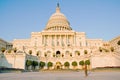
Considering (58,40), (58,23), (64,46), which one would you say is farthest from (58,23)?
(64,46)

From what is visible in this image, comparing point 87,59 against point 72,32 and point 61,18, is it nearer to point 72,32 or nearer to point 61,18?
point 72,32

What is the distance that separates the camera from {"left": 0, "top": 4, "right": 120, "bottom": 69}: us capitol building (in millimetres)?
54278

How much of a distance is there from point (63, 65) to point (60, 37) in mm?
34733

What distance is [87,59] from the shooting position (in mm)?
62125

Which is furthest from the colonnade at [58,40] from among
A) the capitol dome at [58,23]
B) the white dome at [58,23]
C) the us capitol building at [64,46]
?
the white dome at [58,23]

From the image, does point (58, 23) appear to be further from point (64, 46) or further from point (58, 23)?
point (64, 46)

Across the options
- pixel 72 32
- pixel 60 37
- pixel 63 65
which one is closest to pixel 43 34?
pixel 60 37

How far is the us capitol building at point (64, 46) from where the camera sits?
54.3 m

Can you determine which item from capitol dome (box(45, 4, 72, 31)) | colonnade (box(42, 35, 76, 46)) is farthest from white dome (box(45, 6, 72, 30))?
colonnade (box(42, 35, 76, 46))

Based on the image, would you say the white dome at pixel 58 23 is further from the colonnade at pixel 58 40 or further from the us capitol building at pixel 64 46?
the colonnade at pixel 58 40

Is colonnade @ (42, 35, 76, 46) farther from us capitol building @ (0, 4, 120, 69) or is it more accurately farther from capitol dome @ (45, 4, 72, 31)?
capitol dome @ (45, 4, 72, 31)

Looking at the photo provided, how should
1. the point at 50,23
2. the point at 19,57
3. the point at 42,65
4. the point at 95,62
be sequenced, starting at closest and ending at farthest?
the point at 95,62 → the point at 19,57 → the point at 42,65 → the point at 50,23

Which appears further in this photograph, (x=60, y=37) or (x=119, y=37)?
(x=60, y=37)

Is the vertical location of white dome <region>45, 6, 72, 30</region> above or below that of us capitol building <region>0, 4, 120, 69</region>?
above
